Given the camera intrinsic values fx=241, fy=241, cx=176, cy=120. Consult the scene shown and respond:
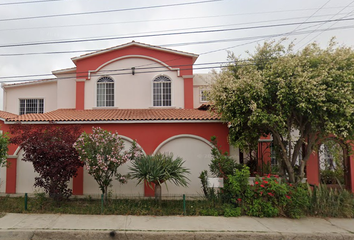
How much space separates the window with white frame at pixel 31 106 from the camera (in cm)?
1722

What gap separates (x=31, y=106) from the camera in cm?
1730

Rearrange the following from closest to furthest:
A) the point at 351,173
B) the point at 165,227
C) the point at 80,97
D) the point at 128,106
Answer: the point at 165,227 < the point at 351,173 < the point at 80,97 < the point at 128,106

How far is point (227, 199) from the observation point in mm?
8141

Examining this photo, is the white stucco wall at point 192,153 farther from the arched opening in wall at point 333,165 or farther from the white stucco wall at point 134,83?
the arched opening in wall at point 333,165

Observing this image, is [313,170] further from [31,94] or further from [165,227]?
[31,94]

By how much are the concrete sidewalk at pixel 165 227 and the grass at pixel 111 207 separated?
1.13 ft

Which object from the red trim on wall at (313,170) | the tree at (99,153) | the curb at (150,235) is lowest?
the curb at (150,235)

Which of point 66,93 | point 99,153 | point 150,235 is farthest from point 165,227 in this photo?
point 66,93

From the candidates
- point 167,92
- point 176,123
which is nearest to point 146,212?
point 176,123

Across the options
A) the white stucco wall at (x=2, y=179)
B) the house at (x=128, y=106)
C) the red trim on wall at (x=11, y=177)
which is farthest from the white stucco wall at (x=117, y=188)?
the white stucco wall at (x=2, y=179)

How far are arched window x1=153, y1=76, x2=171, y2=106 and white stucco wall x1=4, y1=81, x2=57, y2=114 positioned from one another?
7395mm

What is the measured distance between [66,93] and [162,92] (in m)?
6.52

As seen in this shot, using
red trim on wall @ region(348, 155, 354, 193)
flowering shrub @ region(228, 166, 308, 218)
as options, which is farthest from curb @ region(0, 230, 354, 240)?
red trim on wall @ region(348, 155, 354, 193)

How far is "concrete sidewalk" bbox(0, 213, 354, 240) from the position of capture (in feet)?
20.5
